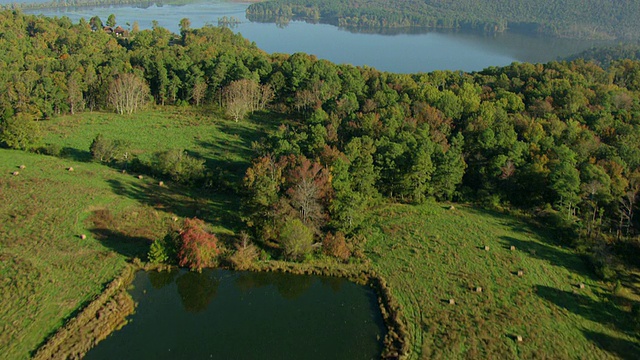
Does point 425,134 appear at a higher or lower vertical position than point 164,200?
higher

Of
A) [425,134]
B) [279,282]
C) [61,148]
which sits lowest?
[279,282]

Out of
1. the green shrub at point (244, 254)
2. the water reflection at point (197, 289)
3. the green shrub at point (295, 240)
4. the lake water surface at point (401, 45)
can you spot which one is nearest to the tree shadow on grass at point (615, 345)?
the green shrub at point (295, 240)

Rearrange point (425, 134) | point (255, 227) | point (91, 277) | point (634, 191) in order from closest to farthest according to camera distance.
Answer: point (91, 277)
point (255, 227)
point (634, 191)
point (425, 134)

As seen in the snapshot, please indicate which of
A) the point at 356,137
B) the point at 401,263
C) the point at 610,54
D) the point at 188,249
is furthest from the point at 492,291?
the point at 610,54

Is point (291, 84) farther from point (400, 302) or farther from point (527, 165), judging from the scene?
point (400, 302)

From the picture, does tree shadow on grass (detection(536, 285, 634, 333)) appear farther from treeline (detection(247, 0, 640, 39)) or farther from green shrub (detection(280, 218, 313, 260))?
treeline (detection(247, 0, 640, 39))

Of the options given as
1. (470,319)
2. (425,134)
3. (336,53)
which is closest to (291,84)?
(425,134)
